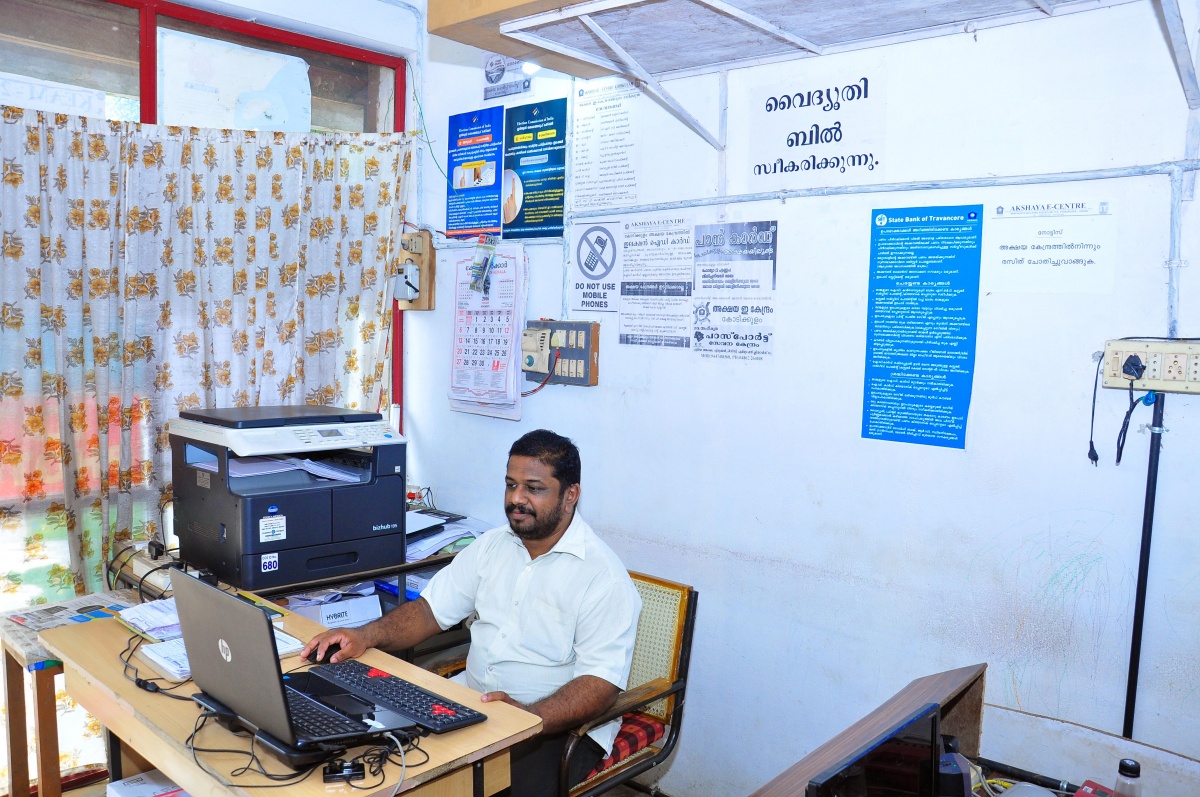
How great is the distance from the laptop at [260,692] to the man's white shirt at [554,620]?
21.0 inches

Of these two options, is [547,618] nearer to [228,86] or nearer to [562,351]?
[562,351]

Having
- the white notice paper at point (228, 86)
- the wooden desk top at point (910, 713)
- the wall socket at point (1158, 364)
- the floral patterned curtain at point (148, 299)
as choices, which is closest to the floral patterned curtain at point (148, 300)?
the floral patterned curtain at point (148, 299)

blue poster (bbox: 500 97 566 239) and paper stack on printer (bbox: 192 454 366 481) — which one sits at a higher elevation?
blue poster (bbox: 500 97 566 239)

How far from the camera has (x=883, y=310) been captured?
2340 mm

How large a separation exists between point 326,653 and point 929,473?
1509mm

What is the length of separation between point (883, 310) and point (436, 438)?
1.94 m

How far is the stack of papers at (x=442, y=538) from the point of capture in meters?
2.92

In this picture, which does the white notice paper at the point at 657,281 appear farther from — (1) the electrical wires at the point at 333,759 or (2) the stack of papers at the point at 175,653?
(1) the electrical wires at the point at 333,759

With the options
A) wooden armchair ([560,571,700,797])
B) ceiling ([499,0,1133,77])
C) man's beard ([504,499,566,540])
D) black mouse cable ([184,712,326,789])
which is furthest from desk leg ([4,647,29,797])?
ceiling ([499,0,1133,77])

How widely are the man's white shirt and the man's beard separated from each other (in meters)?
0.04

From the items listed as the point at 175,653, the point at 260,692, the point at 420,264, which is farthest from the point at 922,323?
the point at 420,264

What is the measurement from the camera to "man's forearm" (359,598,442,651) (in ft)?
7.14

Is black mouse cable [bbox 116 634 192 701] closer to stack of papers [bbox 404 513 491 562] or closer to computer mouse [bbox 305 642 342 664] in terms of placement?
computer mouse [bbox 305 642 342 664]

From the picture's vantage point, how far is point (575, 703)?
6.59 ft
